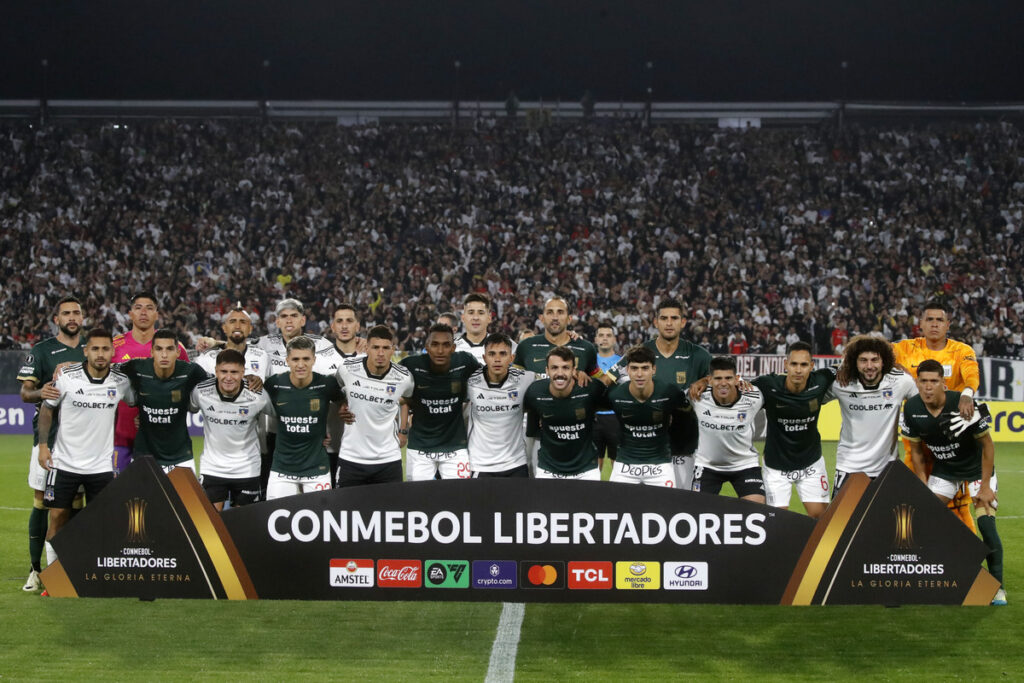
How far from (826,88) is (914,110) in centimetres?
330

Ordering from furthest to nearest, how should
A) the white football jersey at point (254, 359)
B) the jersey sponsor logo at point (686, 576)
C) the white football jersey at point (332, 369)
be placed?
the white football jersey at point (254, 359) → the white football jersey at point (332, 369) → the jersey sponsor logo at point (686, 576)

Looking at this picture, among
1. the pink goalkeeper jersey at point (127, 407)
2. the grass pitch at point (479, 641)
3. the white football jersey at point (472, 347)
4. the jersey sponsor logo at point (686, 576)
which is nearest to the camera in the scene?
the grass pitch at point (479, 641)

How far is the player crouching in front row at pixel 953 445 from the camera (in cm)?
763

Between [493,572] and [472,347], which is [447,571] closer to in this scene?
[493,572]

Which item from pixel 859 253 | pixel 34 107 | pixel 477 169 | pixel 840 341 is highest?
pixel 34 107

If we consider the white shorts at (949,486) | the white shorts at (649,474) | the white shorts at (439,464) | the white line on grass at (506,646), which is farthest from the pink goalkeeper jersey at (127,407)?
the white shorts at (949,486)

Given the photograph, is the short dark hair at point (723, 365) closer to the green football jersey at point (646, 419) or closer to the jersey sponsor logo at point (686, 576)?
the green football jersey at point (646, 419)

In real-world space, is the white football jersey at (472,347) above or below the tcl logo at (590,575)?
above

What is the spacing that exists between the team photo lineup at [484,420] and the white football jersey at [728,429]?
11mm

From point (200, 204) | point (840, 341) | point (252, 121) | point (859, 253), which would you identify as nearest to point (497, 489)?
point (840, 341)

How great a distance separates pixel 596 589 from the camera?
21.0 ft

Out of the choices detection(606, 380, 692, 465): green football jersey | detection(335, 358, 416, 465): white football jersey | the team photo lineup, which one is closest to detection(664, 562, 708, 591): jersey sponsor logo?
the team photo lineup

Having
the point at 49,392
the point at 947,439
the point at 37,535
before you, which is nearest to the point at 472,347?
the point at 49,392

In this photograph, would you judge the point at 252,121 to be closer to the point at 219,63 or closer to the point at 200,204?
the point at 219,63
